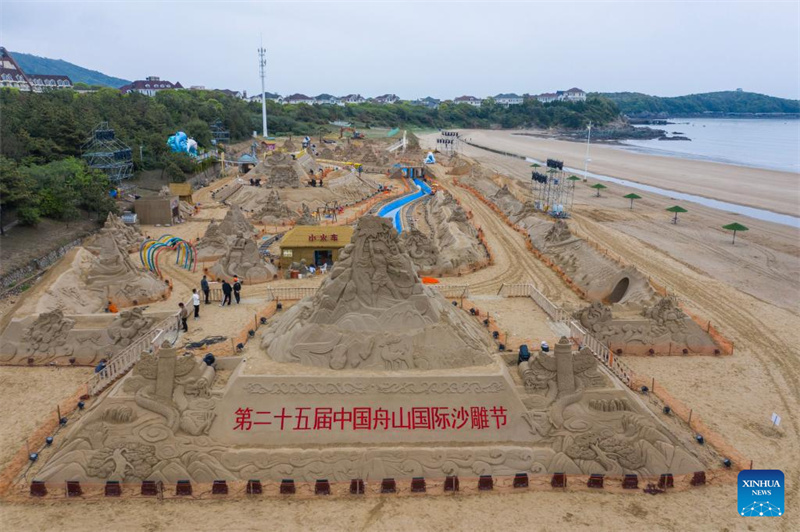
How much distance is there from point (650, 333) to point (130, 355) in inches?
753

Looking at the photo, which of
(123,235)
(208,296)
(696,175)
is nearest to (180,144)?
(123,235)

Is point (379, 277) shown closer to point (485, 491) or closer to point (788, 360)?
point (485, 491)

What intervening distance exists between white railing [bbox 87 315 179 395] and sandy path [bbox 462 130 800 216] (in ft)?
182

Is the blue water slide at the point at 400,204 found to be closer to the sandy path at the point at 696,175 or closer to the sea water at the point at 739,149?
the sandy path at the point at 696,175

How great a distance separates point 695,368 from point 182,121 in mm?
79262

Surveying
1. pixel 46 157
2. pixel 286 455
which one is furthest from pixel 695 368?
pixel 46 157

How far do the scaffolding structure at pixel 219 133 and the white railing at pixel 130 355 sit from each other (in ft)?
239

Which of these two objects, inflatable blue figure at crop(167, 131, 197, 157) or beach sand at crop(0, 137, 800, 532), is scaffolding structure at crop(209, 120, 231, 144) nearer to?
inflatable blue figure at crop(167, 131, 197, 157)

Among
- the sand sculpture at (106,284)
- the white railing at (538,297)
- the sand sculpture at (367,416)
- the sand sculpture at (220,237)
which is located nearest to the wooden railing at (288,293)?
the sand sculpture at (106,284)

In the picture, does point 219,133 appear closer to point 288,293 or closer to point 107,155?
point 107,155

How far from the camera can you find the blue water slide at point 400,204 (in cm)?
4630

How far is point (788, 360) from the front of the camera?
68.8 feet

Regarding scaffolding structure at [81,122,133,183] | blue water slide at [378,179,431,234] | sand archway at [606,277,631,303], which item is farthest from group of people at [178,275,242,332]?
scaffolding structure at [81,122,133,183]

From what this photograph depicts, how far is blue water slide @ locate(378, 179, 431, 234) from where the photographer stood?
46.3m
